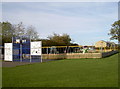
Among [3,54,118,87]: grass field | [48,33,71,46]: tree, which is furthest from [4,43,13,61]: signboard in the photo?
[48,33,71,46]: tree

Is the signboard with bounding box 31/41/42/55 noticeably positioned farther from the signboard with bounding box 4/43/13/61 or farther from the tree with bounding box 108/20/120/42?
the tree with bounding box 108/20/120/42

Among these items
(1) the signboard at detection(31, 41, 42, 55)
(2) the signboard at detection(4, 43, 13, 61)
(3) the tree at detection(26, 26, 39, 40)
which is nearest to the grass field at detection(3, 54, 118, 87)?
(1) the signboard at detection(31, 41, 42, 55)

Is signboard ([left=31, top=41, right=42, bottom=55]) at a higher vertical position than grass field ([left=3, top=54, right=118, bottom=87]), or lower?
higher

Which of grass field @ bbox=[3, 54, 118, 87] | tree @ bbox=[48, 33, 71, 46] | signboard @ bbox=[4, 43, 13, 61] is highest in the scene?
tree @ bbox=[48, 33, 71, 46]

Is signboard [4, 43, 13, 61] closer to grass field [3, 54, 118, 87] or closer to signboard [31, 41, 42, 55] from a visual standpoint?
signboard [31, 41, 42, 55]

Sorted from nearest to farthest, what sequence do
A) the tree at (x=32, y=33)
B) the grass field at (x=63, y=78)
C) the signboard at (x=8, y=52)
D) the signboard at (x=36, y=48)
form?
1. the grass field at (x=63, y=78)
2. the signboard at (x=36, y=48)
3. the signboard at (x=8, y=52)
4. the tree at (x=32, y=33)

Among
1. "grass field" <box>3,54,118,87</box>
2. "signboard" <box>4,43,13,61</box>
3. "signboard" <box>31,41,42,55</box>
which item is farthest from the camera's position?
"signboard" <box>4,43,13,61</box>

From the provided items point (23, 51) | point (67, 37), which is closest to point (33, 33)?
point (67, 37)

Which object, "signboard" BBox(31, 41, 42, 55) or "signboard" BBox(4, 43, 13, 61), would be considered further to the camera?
"signboard" BBox(4, 43, 13, 61)

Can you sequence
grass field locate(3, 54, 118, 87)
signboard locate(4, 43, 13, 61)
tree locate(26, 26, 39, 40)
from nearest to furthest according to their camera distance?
grass field locate(3, 54, 118, 87) → signboard locate(4, 43, 13, 61) → tree locate(26, 26, 39, 40)

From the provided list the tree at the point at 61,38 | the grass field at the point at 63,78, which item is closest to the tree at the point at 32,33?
the tree at the point at 61,38

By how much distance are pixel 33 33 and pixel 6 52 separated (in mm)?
26178

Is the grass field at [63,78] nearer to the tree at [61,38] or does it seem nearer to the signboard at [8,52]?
the signboard at [8,52]

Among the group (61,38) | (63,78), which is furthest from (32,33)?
(63,78)
